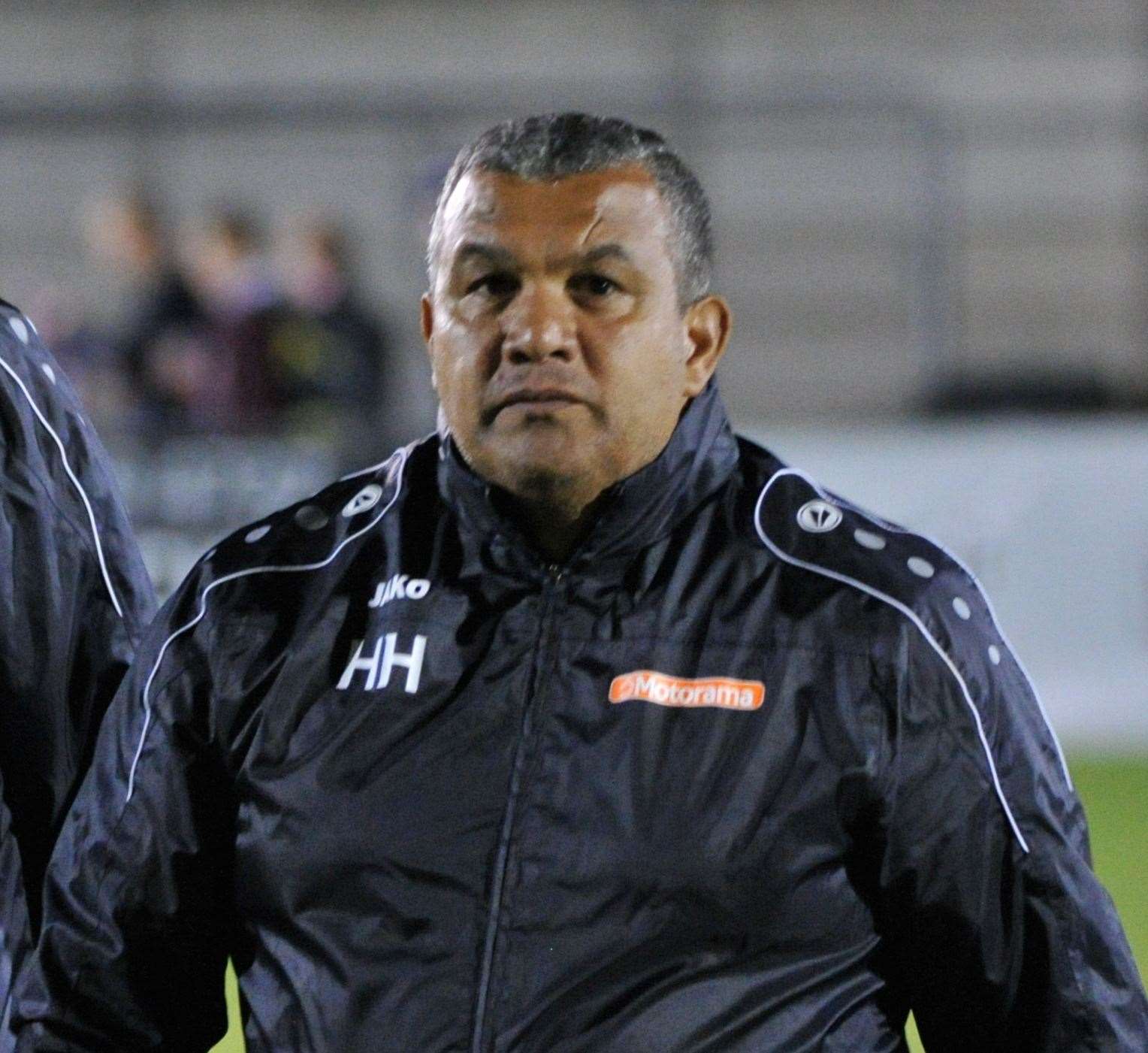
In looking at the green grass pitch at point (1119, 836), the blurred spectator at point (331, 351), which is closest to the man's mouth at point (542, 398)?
the green grass pitch at point (1119, 836)

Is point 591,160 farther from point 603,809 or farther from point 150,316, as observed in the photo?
point 150,316

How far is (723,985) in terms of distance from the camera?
205cm

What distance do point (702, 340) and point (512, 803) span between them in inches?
19.7

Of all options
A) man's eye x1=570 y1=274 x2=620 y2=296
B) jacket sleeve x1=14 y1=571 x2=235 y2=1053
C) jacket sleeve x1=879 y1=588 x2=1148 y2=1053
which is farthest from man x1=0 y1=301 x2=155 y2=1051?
jacket sleeve x1=879 y1=588 x2=1148 y2=1053

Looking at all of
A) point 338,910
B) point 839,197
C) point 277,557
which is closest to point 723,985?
point 338,910

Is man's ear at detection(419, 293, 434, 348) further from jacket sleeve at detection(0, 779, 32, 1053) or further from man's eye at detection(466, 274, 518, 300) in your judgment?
jacket sleeve at detection(0, 779, 32, 1053)

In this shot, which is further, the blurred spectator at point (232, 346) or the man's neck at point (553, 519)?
the blurred spectator at point (232, 346)

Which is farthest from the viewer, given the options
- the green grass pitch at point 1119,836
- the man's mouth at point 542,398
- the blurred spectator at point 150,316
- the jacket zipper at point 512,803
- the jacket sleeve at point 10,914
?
the blurred spectator at point 150,316

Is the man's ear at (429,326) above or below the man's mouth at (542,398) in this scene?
above

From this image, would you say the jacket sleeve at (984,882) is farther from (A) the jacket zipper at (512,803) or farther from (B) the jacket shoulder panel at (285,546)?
(B) the jacket shoulder panel at (285,546)

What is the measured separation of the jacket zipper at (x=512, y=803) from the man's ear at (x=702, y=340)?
235mm

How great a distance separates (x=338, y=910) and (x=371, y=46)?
10606mm

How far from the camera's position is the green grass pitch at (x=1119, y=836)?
5751 millimetres

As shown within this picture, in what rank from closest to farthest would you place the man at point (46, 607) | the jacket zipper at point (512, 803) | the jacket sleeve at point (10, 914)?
1. the jacket zipper at point (512, 803)
2. the jacket sleeve at point (10, 914)
3. the man at point (46, 607)
